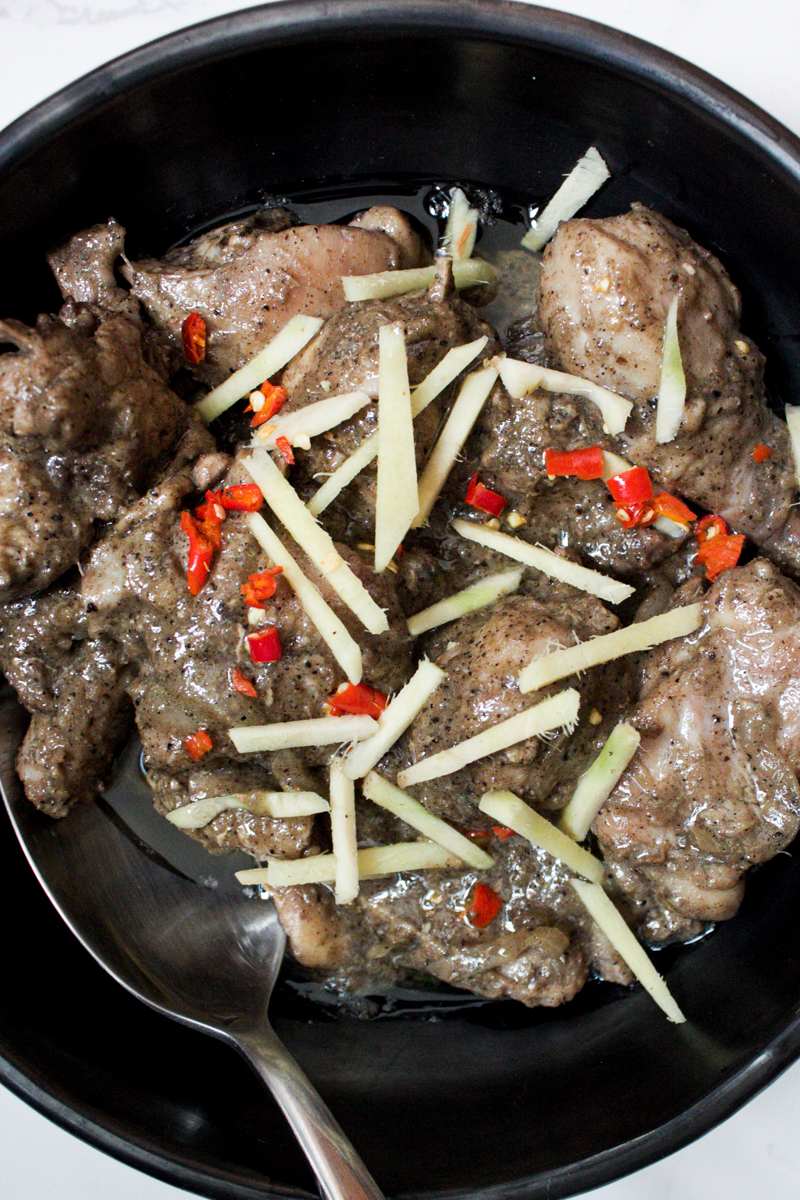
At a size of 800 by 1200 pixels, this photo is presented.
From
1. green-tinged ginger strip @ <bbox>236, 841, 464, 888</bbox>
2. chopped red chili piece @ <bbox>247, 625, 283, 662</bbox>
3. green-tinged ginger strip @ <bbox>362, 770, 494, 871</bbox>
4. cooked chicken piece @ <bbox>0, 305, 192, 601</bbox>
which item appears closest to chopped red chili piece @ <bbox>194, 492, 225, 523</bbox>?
cooked chicken piece @ <bbox>0, 305, 192, 601</bbox>

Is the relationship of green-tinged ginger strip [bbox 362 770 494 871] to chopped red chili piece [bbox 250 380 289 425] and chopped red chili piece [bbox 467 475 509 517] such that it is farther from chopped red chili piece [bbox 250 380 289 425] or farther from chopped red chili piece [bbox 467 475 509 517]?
chopped red chili piece [bbox 250 380 289 425]

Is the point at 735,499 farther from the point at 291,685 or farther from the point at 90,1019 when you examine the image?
the point at 90,1019

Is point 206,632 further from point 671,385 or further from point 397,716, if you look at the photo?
point 671,385

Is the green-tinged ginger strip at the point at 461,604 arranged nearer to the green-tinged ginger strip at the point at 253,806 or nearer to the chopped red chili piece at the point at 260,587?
the chopped red chili piece at the point at 260,587

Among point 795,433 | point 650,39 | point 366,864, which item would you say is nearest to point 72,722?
point 366,864

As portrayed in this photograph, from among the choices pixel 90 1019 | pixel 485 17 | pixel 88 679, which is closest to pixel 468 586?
pixel 88 679

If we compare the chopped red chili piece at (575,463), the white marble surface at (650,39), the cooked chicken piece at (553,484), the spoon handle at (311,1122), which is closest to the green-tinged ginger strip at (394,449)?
the cooked chicken piece at (553,484)
